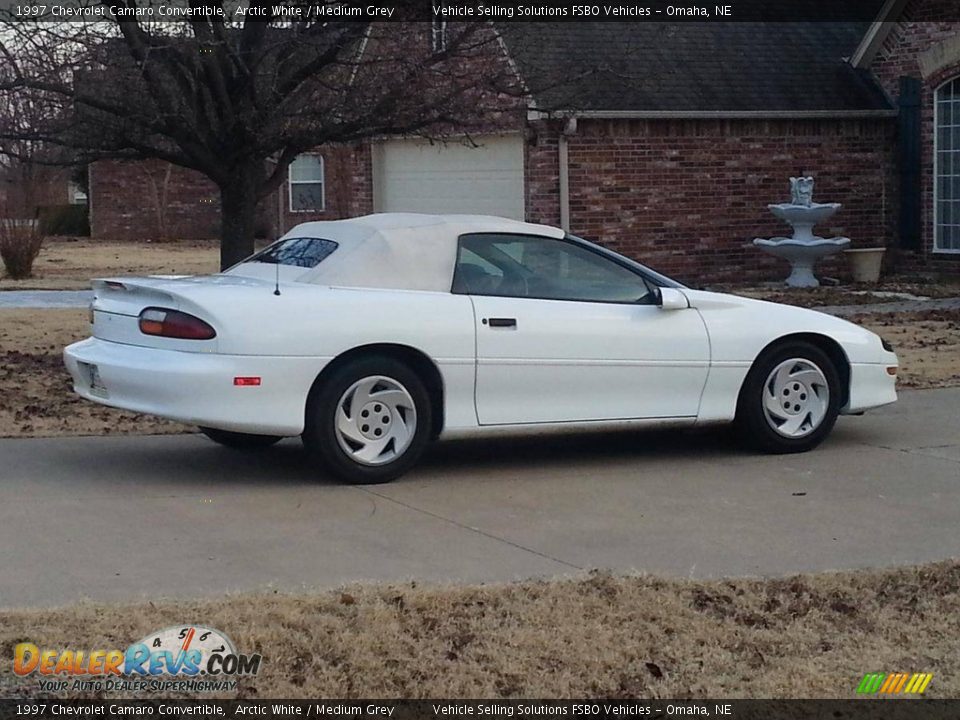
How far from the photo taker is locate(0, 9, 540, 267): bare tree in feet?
35.1

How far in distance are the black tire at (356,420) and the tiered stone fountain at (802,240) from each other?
12.9m

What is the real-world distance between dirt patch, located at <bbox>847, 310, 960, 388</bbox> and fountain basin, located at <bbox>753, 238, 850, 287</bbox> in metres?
3.42

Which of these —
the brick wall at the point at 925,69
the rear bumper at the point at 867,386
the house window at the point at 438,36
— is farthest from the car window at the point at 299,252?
the brick wall at the point at 925,69

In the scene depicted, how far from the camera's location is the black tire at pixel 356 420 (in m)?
7.57

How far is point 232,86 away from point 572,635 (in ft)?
23.9

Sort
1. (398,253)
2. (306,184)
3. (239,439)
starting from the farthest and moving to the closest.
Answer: (306,184), (239,439), (398,253)

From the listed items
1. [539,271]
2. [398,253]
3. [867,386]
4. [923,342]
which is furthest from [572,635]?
[923,342]

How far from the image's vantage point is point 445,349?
781 cm

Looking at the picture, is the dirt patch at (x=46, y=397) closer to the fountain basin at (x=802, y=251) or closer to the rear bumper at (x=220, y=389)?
the rear bumper at (x=220, y=389)

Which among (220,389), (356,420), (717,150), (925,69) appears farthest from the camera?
→ (925,69)

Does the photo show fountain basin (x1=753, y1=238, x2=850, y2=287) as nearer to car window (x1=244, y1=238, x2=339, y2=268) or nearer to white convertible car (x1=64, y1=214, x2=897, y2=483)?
white convertible car (x1=64, y1=214, x2=897, y2=483)

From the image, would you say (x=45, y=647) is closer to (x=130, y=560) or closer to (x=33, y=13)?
(x=130, y=560)

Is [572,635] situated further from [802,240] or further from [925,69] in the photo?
[925,69]

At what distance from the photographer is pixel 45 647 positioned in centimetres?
480
